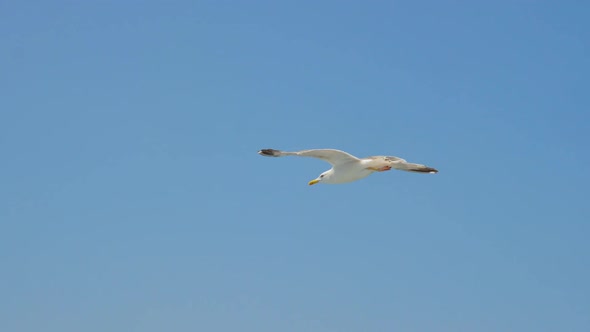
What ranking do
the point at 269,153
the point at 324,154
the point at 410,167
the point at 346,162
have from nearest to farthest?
the point at 324,154, the point at 269,153, the point at 346,162, the point at 410,167

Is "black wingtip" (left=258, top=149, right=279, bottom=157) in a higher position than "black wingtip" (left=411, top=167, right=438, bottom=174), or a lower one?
lower

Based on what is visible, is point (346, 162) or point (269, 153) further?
point (346, 162)

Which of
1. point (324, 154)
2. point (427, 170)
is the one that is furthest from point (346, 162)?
point (427, 170)

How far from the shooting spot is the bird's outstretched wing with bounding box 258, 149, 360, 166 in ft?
104

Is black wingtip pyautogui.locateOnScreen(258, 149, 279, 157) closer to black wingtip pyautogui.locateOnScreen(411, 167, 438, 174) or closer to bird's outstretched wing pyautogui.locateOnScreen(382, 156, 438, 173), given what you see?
bird's outstretched wing pyautogui.locateOnScreen(382, 156, 438, 173)

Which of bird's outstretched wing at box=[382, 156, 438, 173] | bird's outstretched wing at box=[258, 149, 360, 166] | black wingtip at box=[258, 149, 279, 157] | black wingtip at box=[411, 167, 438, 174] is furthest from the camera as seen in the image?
black wingtip at box=[411, 167, 438, 174]

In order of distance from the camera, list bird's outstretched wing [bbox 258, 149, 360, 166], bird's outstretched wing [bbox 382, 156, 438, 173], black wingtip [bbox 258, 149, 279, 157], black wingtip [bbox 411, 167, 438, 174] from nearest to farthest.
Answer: bird's outstretched wing [bbox 258, 149, 360, 166] → black wingtip [bbox 258, 149, 279, 157] → bird's outstretched wing [bbox 382, 156, 438, 173] → black wingtip [bbox 411, 167, 438, 174]

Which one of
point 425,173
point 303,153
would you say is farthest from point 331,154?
point 425,173

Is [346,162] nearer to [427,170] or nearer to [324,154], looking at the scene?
[324,154]

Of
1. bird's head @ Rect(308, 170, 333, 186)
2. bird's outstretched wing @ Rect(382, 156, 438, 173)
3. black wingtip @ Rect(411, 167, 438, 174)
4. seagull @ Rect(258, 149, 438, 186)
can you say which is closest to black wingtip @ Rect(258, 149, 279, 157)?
seagull @ Rect(258, 149, 438, 186)

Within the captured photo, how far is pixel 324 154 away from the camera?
105ft

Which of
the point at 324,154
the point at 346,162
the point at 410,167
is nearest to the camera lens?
the point at 324,154

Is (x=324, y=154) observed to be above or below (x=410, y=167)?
below

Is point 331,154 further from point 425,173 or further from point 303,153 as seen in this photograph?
point 425,173
